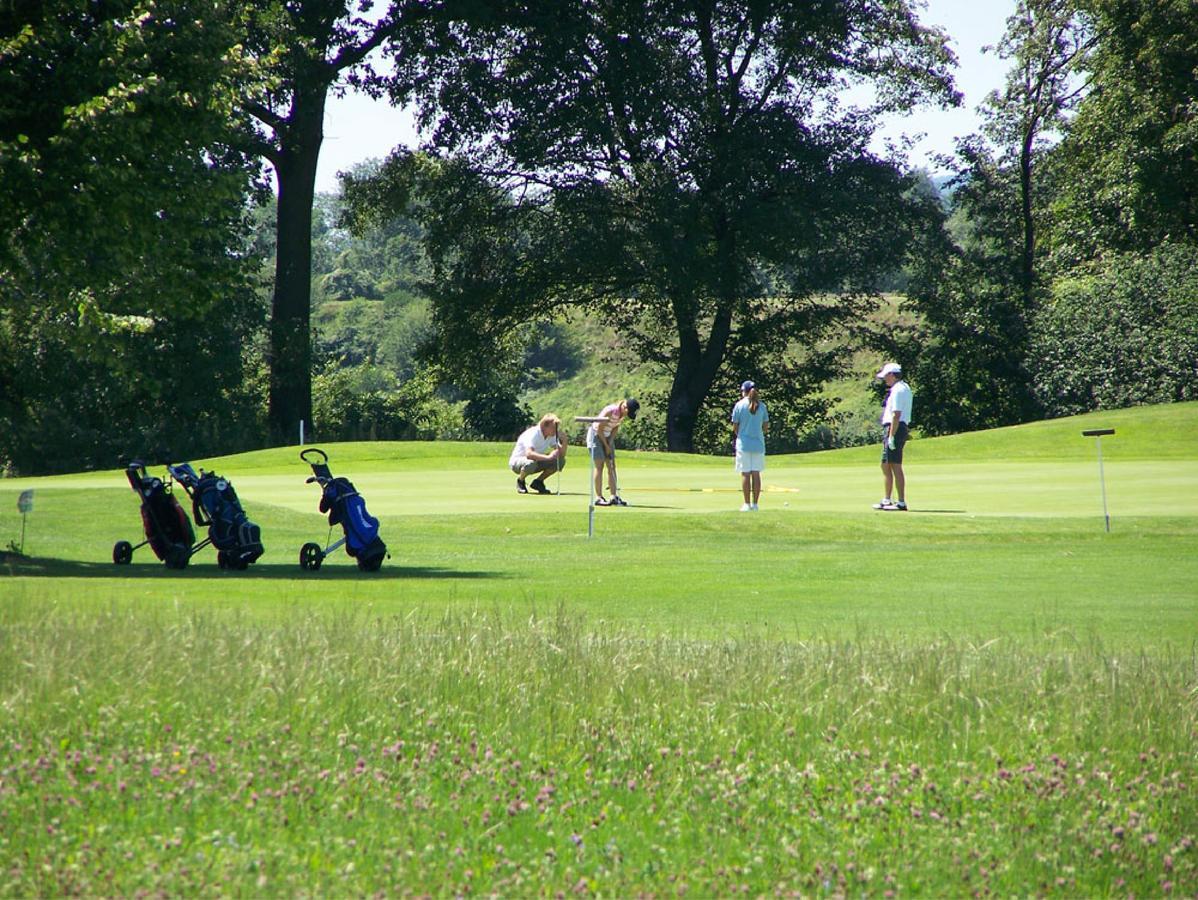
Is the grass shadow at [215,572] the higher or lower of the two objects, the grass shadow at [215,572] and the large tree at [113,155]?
the lower

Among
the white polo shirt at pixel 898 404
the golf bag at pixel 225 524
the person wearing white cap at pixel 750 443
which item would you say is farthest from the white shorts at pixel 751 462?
the golf bag at pixel 225 524

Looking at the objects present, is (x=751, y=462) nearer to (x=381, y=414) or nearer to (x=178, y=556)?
(x=178, y=556)

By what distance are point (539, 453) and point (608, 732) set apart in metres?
17.2

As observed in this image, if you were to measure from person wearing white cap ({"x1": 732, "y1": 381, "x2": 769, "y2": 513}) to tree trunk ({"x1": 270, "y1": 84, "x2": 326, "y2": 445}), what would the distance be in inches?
1051

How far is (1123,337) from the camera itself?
48.5 metres

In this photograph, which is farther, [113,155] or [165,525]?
[113,155]

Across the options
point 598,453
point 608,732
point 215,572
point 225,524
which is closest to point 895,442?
point 598,453

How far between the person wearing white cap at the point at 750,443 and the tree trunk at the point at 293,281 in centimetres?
2669

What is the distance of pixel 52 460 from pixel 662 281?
1987 cm

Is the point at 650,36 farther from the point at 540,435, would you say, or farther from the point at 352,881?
the point at 352,881

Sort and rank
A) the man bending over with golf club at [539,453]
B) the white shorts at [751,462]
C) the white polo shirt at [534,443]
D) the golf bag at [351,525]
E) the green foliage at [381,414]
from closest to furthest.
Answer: the golf bag at [351,525] < the white shorts at [751,462] < the man bending over with golf club at [539,453] < the white polo shirt at [534,443] < the green foliage at [381,414]

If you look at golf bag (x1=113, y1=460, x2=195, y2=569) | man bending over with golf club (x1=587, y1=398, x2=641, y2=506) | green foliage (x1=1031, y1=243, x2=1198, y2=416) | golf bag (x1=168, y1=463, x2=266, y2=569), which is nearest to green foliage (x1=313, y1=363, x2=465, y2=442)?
green foliage (x1=1031, y1=243, x2=1198, y2=416)

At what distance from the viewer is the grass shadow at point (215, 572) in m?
14.3

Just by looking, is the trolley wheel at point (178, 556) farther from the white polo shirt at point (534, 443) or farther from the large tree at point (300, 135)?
the large tree at point (300, 135)
